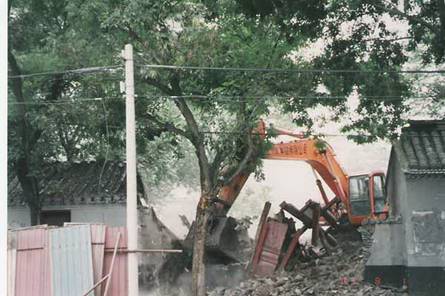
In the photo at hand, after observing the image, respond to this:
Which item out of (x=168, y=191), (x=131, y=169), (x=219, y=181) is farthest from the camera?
(x=168, y=191)

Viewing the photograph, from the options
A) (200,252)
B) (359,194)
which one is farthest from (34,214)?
(359,194)

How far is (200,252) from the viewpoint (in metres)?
13.8

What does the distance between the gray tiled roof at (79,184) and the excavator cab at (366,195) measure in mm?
6774

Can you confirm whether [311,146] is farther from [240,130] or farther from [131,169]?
[131,169]

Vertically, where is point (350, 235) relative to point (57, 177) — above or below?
below

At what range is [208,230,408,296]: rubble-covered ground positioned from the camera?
45.7ft

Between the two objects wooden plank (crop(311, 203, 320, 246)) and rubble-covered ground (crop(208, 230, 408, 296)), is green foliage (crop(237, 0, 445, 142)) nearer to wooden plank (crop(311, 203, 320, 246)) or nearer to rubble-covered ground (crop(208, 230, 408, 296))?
rubble-covered ground (crop(208, 230, 408, 296))

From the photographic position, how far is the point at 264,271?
53.0 ft

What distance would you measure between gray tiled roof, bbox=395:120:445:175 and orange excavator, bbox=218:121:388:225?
12.8 feet

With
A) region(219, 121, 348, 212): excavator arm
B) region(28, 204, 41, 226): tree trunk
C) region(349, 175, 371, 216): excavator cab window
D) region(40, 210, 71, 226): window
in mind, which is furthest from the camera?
region(349, 175, 371, 216): excavator cab window

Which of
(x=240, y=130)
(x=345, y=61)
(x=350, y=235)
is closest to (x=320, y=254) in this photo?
(x=350, y=235)

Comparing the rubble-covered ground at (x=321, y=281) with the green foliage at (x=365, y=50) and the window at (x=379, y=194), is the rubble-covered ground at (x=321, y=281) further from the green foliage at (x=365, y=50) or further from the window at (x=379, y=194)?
the green foliage at (x=365, y=50)

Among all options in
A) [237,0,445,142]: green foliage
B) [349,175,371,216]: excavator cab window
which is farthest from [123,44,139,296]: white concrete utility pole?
[349,175,371,216]: excavator cab window

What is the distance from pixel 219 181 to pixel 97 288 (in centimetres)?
559
